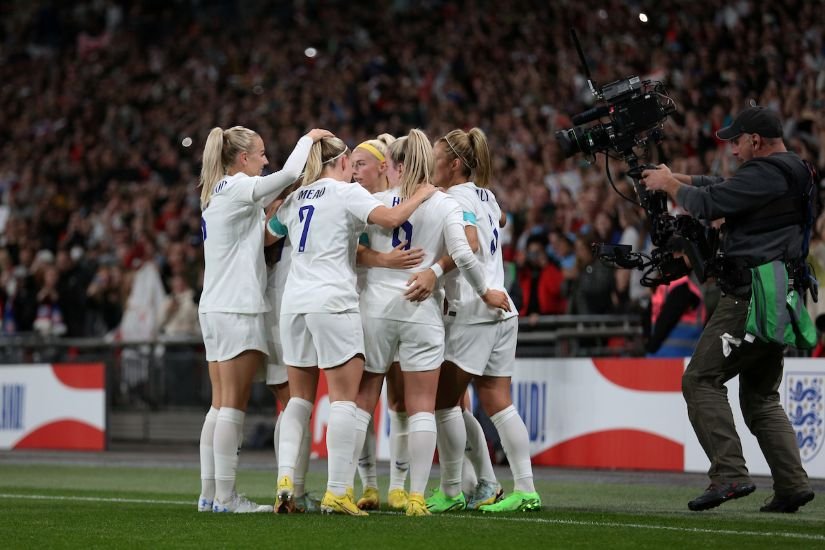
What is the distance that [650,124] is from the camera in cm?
783

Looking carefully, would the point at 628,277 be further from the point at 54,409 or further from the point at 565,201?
the point at 54,409

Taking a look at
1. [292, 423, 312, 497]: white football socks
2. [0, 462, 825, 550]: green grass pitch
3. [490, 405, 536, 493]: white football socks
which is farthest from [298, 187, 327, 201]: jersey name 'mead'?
[0, 462, 825, 550]: green grass pitch

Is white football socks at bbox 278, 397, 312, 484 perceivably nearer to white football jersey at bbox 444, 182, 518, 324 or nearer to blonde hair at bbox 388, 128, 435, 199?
white football jersey at bbox 444, 182, 518, 324

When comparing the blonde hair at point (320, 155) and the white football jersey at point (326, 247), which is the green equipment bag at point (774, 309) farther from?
the blonde hair at point (320, 155)

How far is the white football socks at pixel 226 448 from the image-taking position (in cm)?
780

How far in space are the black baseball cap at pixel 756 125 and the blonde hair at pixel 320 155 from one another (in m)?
2.35

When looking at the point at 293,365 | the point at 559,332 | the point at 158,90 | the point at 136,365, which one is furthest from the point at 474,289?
the point at 158,90

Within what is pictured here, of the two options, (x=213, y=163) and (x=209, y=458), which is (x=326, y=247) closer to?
(x=213, y=163)

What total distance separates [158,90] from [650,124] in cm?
1899

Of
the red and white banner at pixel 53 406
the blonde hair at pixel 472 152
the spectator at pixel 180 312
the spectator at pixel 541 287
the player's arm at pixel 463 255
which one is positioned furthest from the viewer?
the spectator at pixel 180 312

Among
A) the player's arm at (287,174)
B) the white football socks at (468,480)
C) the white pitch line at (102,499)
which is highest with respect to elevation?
the player's arm at (287,174)

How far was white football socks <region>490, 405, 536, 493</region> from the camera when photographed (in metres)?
7.85

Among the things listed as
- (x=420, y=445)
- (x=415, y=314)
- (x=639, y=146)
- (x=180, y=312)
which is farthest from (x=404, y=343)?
(x=180, y=312)

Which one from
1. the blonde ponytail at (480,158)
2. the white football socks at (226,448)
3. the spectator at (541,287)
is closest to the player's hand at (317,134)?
the blonde ponytail at (480,158)
